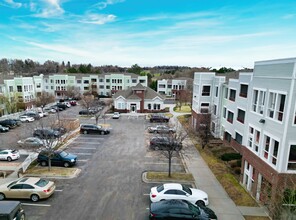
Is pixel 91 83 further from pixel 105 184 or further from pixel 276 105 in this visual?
pixel 276 105

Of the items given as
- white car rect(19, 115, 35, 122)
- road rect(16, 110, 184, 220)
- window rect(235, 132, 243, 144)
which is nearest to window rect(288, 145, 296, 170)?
road rect(16, 110, 184, 220)

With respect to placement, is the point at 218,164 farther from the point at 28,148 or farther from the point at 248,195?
the point at 28,148

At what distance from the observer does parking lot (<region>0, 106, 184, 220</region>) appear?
539 inches

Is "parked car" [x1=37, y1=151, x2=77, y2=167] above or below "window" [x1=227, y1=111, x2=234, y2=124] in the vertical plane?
below

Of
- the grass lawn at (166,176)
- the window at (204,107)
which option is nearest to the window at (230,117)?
the window at (204,107)

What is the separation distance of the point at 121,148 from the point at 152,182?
31.4 ft

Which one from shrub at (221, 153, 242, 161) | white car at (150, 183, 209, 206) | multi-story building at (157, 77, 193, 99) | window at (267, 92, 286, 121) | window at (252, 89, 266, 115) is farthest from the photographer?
multi-story building at (157, 77, 193, 99)

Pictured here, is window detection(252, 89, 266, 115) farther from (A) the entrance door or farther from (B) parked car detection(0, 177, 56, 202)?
(A) the entrance door

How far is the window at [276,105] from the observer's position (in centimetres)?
1302

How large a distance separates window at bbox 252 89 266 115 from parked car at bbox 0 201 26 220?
16.9 m

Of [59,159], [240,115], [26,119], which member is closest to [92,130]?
[59,159]

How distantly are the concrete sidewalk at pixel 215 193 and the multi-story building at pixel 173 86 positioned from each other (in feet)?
189

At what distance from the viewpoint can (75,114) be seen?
48844 mm

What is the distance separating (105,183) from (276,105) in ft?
45.7
